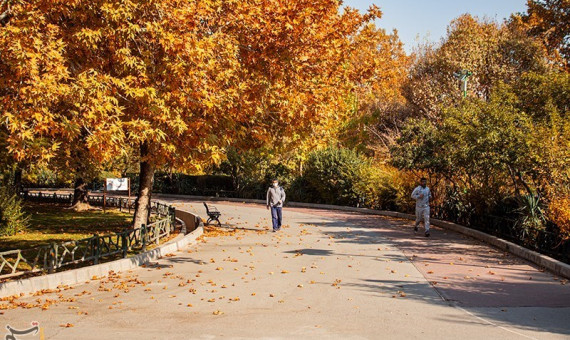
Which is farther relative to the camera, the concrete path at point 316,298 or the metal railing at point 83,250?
the metal railing at point 83,250

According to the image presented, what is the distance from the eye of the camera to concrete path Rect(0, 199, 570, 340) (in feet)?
24.8

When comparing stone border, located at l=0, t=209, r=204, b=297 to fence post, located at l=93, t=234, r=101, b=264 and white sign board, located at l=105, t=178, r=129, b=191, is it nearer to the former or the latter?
fence post, located at l=93, t=234, r=101, b=264

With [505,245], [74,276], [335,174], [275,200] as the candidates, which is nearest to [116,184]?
[275,200]

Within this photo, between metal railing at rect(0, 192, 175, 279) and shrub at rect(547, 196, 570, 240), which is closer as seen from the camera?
metal railing at rect(0, 192, 175, 279)

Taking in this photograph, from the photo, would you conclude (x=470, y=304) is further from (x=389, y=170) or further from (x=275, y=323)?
(x=389, y=170)

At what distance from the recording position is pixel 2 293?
9.68m

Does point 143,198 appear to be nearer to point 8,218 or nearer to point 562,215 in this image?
point 8,218

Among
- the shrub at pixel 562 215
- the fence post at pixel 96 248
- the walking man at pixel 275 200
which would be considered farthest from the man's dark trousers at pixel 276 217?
the shrub at pixel 562 215

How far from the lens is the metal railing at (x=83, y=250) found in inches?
435

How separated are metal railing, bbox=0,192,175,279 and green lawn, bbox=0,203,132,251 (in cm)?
107

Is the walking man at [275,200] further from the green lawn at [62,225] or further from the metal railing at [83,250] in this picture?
the green lawn at [62,225]

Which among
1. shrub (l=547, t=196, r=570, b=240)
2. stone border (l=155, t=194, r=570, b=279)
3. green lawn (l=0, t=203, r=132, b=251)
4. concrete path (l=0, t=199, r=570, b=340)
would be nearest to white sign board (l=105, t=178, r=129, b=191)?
green lawn (l=0, t=203, r=132, b=251)

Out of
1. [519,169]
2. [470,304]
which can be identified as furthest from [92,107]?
[519,169]

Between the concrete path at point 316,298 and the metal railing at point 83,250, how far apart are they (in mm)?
781
